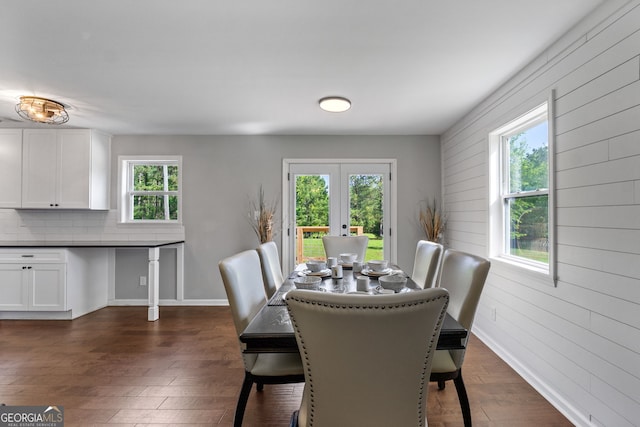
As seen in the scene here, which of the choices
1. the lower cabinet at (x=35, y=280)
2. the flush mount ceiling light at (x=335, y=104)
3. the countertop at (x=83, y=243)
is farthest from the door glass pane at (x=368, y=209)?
the lower cabinet at (x=35, y=280)

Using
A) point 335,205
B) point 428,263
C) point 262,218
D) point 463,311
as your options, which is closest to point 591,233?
point 463,311

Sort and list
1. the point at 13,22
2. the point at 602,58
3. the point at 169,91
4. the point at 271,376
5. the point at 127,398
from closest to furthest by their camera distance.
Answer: the point at 271,376, the point at 602,58, the point at 13,22, the point at 127,398, the point at 169,91

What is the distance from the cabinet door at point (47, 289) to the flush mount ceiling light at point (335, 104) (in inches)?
137

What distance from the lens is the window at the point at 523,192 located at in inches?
90.4

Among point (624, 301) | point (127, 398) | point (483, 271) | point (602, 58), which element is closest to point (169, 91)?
point (127, 398)

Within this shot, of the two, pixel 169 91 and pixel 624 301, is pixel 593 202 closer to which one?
pixel 624 301

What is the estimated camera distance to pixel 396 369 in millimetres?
958

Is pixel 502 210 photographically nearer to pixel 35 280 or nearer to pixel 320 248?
pixel 320 248

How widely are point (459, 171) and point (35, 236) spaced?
5.62m

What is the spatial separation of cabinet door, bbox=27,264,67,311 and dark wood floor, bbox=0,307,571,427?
11.8 inches

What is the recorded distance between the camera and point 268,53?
2.16 metres

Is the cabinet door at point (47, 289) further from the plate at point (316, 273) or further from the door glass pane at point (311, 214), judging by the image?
the plate at point (316, 273)

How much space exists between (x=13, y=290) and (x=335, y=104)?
4228 mm

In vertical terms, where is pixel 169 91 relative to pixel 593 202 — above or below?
above
